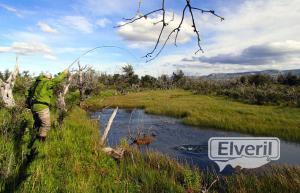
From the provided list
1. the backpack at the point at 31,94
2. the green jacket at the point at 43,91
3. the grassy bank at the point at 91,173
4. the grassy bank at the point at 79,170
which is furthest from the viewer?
the backpack at the point at 31,94

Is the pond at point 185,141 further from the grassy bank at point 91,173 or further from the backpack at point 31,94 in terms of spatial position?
the backpack at point 31,94

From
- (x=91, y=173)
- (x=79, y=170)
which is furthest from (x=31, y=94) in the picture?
(x=91, y=173)

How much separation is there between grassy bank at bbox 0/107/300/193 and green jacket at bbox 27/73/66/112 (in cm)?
104

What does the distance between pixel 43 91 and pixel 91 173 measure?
3525 millimetres

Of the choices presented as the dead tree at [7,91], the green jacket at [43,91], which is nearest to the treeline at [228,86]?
the green jacket at [43,91]

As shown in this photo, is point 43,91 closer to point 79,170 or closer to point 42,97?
point 42,97

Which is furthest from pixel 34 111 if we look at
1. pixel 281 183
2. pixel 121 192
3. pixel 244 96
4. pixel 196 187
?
pixel 244 96

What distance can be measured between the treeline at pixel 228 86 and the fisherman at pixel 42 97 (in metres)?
2.92

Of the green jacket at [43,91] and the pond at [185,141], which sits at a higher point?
the green jacket at [43,91]

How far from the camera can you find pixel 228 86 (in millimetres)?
65125

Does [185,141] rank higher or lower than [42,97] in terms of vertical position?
lower

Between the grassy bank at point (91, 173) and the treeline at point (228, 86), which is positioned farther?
the treeline at point (228, 86)

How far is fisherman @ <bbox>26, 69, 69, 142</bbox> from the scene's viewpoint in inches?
475

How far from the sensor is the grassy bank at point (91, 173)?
846cm
